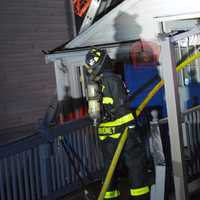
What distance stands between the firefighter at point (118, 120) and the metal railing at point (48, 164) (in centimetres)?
94

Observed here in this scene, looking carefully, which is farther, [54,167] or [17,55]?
[17,55]

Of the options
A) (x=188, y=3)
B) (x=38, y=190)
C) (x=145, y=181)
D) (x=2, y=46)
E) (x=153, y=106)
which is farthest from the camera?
(x=2, y=46)

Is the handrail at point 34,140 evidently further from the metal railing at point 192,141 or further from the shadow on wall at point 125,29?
the shadow on wall at point 125,29

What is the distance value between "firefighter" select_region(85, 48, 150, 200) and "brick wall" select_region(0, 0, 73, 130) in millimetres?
8752

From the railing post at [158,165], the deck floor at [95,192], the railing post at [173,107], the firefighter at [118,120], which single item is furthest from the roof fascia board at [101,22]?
the railing post at [173,107]

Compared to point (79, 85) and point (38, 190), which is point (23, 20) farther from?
point (38, 190)

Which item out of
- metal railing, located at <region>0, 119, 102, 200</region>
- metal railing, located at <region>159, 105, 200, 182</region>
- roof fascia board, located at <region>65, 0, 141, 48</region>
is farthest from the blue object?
metal railing, located at <region>159, 105, 200, 182</region>

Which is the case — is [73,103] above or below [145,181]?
above

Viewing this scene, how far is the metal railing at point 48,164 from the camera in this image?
5.39 meters

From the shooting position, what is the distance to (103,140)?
17.5ft

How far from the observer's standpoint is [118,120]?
513 centimetres

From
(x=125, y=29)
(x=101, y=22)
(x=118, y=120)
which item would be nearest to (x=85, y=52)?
(x=101, y=22)

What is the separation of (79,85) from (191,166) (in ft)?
14.8

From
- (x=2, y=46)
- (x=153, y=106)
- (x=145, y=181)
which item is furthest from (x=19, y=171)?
(x=2, y=46)
